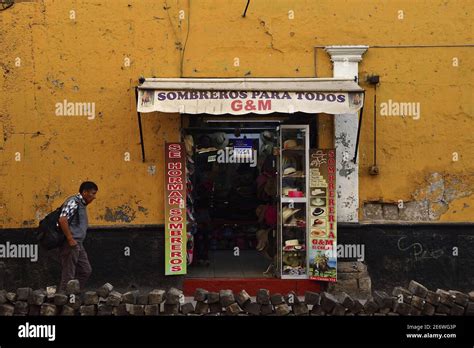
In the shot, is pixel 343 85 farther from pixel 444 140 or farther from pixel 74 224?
pixel 74 224

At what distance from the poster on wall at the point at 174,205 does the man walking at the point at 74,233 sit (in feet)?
4.37

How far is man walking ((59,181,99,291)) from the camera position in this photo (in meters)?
7.50

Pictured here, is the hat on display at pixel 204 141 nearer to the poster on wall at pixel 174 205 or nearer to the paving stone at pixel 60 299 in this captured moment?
the poster on wall at pixel 174 205

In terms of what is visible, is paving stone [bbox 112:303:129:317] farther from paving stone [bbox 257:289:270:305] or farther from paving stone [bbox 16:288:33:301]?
paving stone [bbox 257:289:270:305]

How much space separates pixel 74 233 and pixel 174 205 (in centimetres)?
163

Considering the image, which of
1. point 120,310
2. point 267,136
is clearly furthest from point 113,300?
point 267,136

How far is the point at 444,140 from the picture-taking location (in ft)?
29.1

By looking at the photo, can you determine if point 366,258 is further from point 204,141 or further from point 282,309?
point 204,141

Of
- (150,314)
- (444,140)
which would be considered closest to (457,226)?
(444,140)

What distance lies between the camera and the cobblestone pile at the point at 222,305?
659cm

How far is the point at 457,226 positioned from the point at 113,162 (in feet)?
16.6

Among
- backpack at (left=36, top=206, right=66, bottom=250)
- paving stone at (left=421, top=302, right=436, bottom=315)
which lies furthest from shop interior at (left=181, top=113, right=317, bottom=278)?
paving stone at (left=421, top=302, right=436, bottom=315)

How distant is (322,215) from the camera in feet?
28.9

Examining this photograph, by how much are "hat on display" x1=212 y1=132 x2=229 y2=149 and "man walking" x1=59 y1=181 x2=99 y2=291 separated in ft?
9.73
